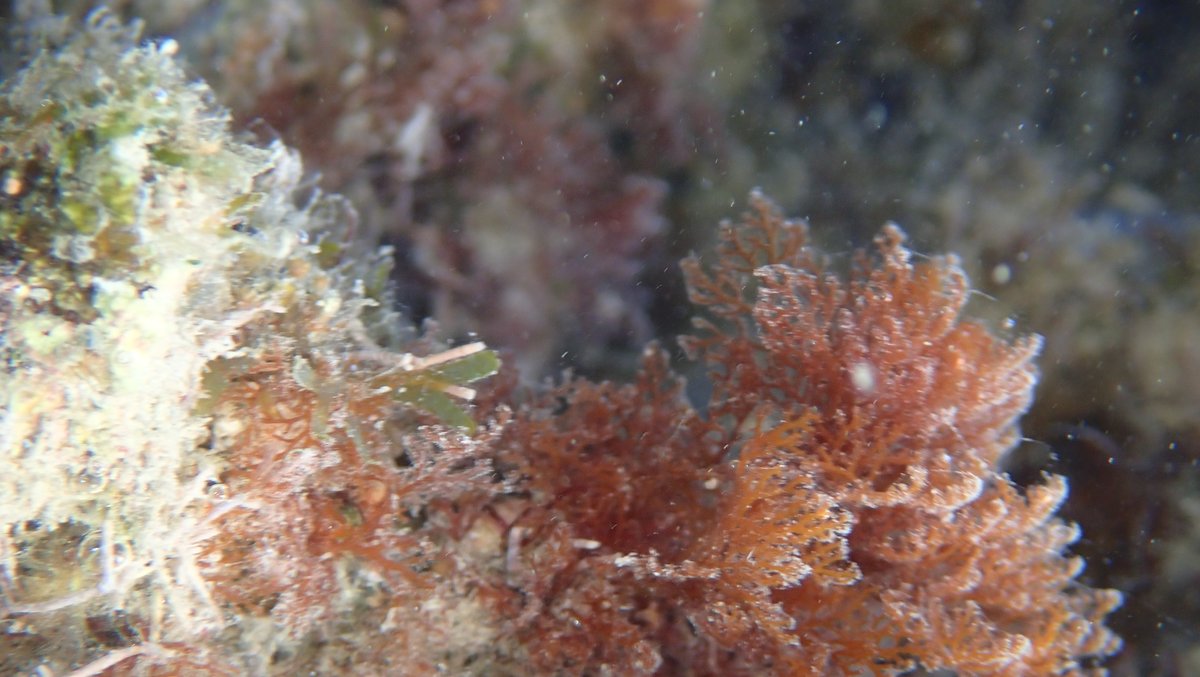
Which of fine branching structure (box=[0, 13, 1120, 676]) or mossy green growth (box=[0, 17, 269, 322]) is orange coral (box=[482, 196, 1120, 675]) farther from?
mossy green growth (box=[0, 17, 269, 322])

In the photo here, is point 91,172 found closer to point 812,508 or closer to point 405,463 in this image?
point 405,463

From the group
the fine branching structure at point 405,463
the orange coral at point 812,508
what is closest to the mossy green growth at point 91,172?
the fine branching structure at point 405,463

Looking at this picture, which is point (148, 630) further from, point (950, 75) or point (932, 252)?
point (950, 75)

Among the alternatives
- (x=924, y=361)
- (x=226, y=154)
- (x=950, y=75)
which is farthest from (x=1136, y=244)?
(x=226, y=154)

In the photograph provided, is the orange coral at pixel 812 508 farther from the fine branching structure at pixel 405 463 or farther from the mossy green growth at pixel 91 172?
the mossy green growth at pixel 91 172

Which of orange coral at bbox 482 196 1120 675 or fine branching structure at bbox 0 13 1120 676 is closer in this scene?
fine branching structure at bbox 0 13 1120 676

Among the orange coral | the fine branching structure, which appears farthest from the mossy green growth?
the orange coral

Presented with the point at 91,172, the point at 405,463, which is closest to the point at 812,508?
the point at 405,463

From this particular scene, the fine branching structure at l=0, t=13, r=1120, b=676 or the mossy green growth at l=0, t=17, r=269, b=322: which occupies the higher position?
the mossy green growth at l=0, t=17, r=269, b=322
